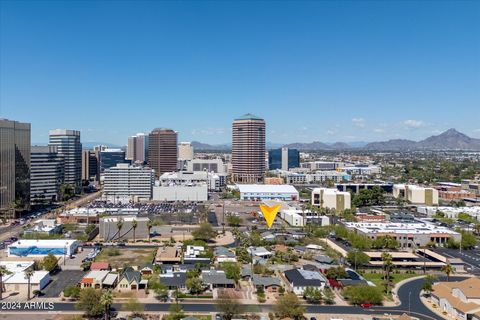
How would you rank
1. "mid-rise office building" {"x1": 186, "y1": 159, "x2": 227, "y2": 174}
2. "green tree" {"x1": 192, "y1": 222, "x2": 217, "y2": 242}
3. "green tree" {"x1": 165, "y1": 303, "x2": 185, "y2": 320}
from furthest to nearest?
"mid-rise office building" {"x1": 186, "y1": 159, "x2": 227, "y2": 174}, "green tree" {"x1": 192, "y1": 222, "x2": 217, "y2": 242}, "green tree" {"x1": 165, "y1": 303, "x2": 185, "y2": 320}

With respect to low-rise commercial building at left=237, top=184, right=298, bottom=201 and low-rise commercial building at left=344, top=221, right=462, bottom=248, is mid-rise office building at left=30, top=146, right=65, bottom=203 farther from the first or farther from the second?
low-rise commercial building at left=344, top=221, right=462, bottom=248

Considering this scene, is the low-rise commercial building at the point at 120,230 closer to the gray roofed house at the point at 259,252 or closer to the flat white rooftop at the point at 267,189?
the gray roofed house at the point at 259,252

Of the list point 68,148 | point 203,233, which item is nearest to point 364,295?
point 203,233

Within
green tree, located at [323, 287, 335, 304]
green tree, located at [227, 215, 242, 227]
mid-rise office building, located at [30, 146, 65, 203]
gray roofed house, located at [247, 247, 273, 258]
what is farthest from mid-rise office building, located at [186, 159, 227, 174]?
green tree, located at [323, 287, 335, 304]

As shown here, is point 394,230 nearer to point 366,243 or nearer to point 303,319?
point 366,243

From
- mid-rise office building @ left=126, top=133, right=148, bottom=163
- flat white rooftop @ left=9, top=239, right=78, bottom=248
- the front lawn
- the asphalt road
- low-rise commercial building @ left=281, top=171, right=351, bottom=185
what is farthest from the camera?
mid-rise office building @ left=126, top=133, right=148, bottom=163

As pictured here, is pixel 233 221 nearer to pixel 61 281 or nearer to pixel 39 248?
pixel 39 248

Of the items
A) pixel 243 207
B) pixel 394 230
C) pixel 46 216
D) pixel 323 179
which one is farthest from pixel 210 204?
pixel 323 179
